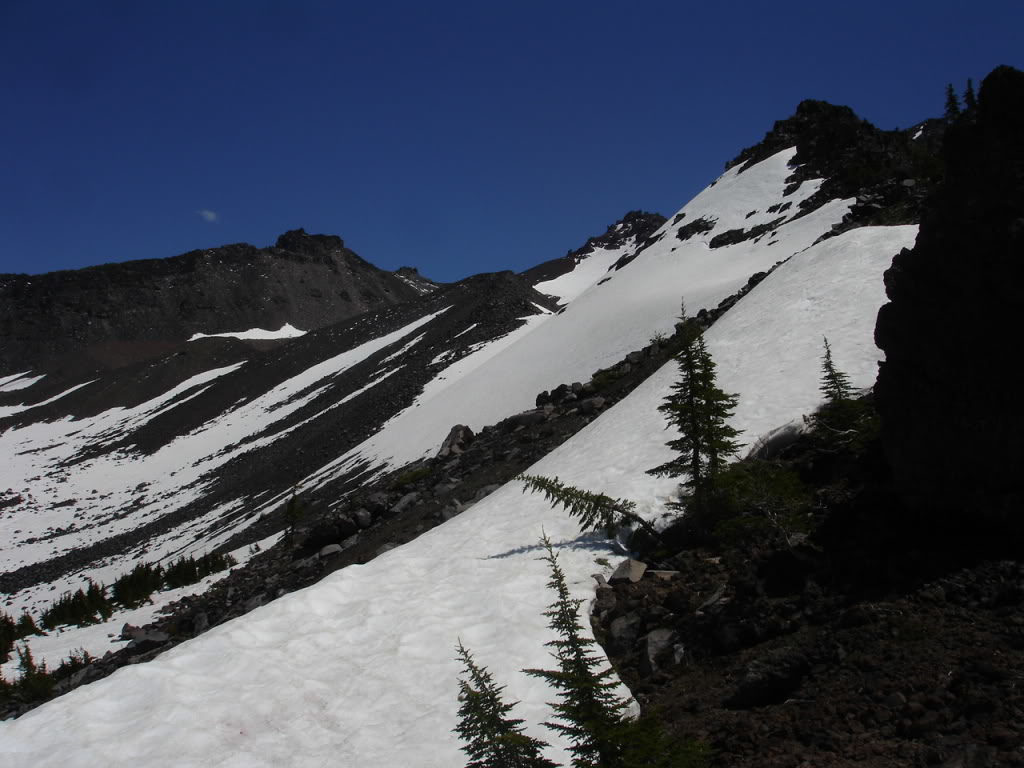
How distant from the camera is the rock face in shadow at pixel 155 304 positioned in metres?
151

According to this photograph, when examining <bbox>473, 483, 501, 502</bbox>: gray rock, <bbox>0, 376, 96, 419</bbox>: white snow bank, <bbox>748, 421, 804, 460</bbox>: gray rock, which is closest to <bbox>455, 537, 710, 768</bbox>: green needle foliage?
<bbox>748, 421, 804, 460</bbox>: gray rock

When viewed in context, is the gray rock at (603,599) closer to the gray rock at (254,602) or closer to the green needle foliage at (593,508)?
the green needle foliage at (593,508)

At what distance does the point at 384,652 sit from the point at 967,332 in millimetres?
7962

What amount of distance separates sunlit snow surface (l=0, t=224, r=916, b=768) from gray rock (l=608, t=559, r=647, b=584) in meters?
0.45

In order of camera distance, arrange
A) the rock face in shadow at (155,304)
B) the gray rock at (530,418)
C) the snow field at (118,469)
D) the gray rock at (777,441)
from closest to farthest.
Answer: the gray rock at (777,441) < the gray rock at (530,418) < the snow field at (118,469) < the rock face in shadow at (155,304)

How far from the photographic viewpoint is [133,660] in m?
14.5

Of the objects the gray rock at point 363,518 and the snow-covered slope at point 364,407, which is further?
the snow-covered slope at point 364,407

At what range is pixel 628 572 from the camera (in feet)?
31.5

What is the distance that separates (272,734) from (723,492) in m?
6.60

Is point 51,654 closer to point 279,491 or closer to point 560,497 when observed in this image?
point 560,497

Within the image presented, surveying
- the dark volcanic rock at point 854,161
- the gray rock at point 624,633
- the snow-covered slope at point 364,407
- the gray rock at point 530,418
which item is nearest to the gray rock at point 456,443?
the gray rock at point 530,418

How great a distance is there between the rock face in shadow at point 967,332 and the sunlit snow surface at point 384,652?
4.69 metres

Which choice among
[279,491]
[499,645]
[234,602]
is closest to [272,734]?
[499,645]

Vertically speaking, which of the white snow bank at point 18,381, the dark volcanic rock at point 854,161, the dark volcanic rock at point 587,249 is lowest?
the dark volcanic rock at point 854,161
